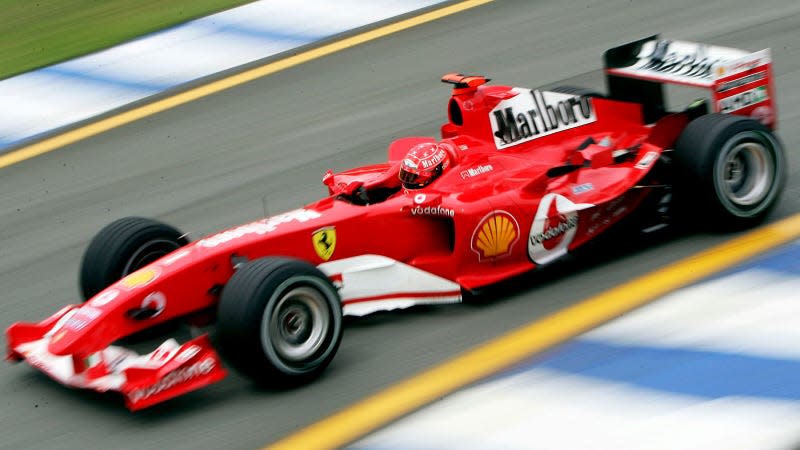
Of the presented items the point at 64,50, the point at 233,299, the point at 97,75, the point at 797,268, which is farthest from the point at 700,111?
the point at 64,50

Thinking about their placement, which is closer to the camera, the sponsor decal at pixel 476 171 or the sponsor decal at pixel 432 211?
the sponsor decal at pixel 432 211

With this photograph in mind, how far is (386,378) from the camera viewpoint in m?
5.75

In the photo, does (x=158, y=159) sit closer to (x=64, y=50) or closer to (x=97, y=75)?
(x=97, y=75)

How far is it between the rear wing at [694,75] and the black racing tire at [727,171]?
343 millimetres

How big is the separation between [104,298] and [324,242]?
109 cm

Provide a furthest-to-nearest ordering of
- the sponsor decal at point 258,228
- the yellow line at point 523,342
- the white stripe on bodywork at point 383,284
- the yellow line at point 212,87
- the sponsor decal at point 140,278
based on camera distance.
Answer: the yellow line at point 212,87 < the white stripe on bodywork at point 383,284 < the sponsor decal at point 258,228 < the sponsor decal at point 140,278 < the yellow line at point 523,342

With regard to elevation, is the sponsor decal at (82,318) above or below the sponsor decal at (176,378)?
above

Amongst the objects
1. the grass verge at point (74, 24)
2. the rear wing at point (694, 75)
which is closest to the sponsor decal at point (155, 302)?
the rear wing at point (694, 75)

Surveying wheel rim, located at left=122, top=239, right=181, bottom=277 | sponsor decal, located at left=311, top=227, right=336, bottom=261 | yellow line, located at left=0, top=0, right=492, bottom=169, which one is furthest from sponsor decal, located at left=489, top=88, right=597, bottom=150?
yellow line, located at left=0, top=0, right=492, bottom=169

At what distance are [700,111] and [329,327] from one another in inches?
107

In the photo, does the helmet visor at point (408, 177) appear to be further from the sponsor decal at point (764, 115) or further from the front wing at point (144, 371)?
the sponsor decal at point (764, 115)

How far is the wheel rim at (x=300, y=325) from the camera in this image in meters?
5.59

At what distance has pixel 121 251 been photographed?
6.30 metres

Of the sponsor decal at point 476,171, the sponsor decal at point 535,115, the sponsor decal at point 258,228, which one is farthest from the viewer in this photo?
the sponsor decal at point 535,115
